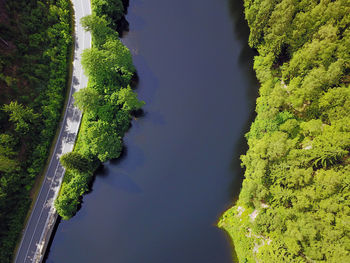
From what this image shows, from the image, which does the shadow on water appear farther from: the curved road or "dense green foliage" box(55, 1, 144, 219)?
the curved road

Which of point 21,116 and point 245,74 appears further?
point 245,74

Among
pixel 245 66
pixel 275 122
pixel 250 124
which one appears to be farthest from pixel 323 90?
pixel 245 66

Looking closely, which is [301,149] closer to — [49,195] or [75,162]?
[75,162]

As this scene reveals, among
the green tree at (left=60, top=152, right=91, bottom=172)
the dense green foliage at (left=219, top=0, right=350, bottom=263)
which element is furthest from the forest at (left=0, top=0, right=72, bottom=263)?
the dense green foliage at (left=219, top=0, right=350, bottom=263)

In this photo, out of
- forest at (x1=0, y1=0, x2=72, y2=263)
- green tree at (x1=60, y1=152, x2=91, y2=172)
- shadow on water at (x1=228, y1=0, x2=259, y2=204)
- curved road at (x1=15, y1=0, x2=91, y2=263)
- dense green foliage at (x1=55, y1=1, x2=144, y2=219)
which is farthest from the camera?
shadow on water at (x1=228, y1=0, x2=259, y2=204)

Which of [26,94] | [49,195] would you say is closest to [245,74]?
[26,94]

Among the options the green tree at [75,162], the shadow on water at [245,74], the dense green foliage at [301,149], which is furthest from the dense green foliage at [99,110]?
the dense green foliage at [301,149]

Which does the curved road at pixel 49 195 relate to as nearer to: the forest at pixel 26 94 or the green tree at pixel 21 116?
the forest at pixel 26 94
